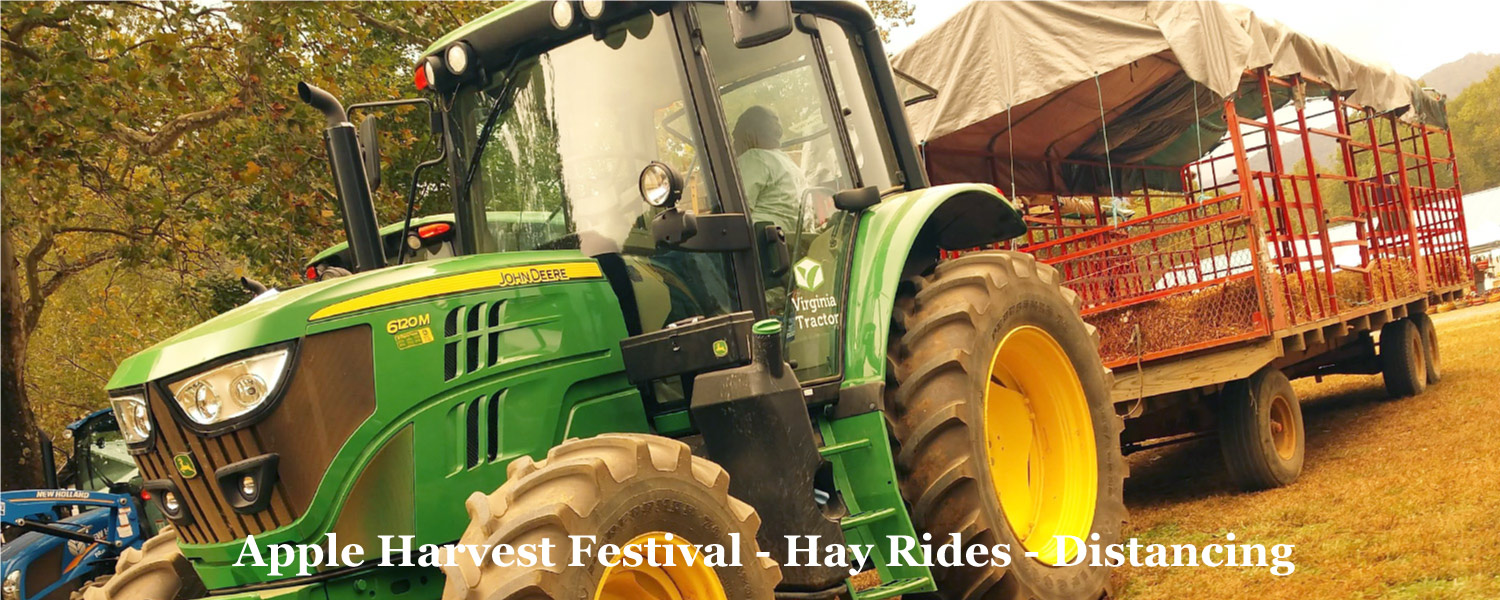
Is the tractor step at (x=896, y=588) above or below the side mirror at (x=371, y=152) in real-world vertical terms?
below

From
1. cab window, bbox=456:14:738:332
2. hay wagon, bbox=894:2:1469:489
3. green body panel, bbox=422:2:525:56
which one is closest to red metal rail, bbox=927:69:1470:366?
hay wagon, bbox=894:2:1469:489

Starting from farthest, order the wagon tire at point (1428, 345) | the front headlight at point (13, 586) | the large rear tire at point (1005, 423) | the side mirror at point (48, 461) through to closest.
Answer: the wagon tire at point (1428, 345), the side mirror at point (48, 461), the front headlight at point (13, 586), the large rear tire at point (1005, 423)

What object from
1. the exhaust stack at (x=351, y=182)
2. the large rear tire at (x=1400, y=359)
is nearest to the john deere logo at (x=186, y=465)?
the exhaust stack at (x=351, y=182)

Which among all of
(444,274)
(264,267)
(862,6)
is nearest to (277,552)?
(444,274)

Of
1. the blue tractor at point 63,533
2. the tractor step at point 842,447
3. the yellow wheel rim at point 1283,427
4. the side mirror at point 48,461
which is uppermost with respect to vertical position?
the side mirror at point 48,461

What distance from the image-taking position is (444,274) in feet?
11.3

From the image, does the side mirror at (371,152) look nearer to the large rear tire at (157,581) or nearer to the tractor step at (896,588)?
the large rear tire at (157,581)

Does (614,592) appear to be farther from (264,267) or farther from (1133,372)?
(264,267)

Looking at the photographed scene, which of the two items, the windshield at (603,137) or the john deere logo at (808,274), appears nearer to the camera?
the windshield at (603,137)

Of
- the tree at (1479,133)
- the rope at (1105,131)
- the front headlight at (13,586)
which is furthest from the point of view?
the tree at (1479,133)

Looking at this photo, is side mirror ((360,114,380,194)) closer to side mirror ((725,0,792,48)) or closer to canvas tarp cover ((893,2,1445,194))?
side mirror ((725,0,792,48))

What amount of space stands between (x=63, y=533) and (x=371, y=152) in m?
5.66

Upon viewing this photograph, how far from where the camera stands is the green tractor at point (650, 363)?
10.4ft

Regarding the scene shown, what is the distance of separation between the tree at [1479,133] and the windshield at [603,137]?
8376cm
